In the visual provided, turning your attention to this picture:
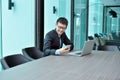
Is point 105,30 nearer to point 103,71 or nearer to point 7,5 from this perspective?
point 7,5

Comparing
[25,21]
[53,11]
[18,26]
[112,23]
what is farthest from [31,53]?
[112,23]

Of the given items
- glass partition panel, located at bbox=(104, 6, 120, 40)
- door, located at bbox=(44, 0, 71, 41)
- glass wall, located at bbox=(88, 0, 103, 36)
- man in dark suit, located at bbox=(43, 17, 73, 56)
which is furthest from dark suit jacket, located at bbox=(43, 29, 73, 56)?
glass partition panel, located at bbox=(104, 6, 120, 40)

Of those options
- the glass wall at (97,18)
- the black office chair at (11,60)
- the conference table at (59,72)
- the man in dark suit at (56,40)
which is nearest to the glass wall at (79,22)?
the glass wall at (97,18)

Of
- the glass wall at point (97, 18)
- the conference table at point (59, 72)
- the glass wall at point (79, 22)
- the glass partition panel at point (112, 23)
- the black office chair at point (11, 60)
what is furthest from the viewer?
the glass partition panel at point (112, 23)

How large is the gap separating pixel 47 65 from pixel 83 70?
1.48 ft

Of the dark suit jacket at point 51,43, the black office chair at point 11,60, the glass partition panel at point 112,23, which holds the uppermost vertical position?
the glass partition panel at point 112,23

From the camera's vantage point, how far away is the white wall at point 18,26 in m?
3.95

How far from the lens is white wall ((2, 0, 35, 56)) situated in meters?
3.95

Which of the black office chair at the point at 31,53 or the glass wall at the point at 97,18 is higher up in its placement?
the glass wall at the point at 97,18

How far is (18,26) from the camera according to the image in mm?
4398

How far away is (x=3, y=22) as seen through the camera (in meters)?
3.89

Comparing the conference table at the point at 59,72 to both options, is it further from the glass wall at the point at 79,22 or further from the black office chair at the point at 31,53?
the glass wall at the point at 79,22

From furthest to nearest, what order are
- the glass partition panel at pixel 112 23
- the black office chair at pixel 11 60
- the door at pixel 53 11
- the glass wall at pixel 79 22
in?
the glass partition panel at pixel 112 23 < the glass wall at pixel 79 22 < the door at pixel 53 11 < the black office chair at pixel 11 60

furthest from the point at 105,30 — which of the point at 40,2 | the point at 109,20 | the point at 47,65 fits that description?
the point at 47,65
